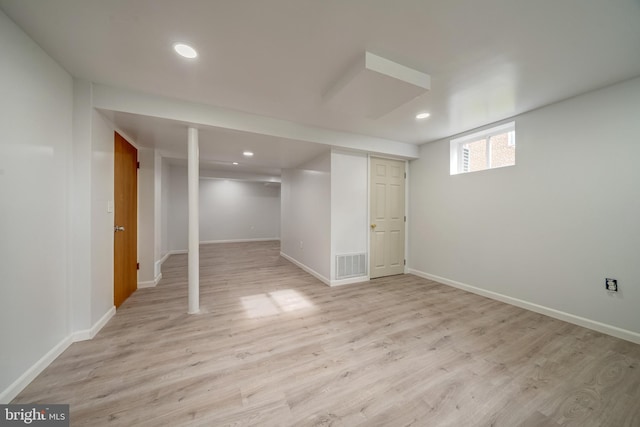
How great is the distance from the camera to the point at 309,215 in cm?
443

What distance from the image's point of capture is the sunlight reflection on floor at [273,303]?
8.73ft

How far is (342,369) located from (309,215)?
3028 mm

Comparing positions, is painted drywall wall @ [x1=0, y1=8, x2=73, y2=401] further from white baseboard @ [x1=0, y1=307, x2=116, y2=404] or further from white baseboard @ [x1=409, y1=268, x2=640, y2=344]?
white baseboard @ [x1=409, y1=268, x2=640, y2=344]

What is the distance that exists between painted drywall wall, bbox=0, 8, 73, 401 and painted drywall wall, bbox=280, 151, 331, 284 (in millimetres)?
3042

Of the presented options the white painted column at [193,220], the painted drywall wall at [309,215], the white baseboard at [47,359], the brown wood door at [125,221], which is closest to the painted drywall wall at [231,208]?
the painted drywall wall at [309,215]

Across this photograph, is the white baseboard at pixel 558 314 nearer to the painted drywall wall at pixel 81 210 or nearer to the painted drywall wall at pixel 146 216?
the painted drywall wall at pixel 81 210

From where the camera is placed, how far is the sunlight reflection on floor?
8.73ft

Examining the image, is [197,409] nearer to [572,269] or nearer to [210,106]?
[210,106]

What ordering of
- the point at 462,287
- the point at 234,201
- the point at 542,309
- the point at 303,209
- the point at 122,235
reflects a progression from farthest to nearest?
the point at 234,201, the point at 303,209, the point at 462,287, the point at 122,235, the point at 542,309

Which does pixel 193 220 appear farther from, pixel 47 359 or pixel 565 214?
pixel 565 214

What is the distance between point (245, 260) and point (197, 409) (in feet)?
13.7

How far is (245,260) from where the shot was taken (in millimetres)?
5363

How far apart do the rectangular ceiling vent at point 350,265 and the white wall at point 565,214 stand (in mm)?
1553

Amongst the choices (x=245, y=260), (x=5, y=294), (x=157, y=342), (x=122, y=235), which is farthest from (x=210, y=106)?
(x=245, y=260)
